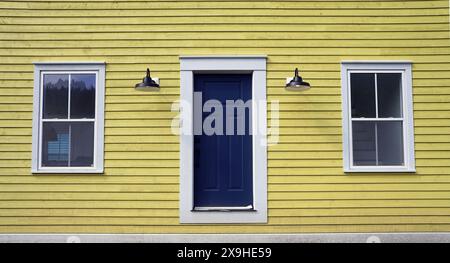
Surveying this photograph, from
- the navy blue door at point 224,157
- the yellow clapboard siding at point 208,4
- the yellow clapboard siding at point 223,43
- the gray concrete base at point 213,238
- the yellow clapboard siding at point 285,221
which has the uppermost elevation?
the yellow clapboard siding at point 208,4

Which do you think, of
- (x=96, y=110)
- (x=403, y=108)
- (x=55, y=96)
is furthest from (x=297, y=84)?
(x=55, y=96)

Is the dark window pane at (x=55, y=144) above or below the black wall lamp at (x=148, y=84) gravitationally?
below

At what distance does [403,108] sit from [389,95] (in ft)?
0.85

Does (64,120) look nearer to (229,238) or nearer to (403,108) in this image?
(229,238)

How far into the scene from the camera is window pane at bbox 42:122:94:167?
782 centimetres

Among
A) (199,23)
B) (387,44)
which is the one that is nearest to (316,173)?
(387,44)

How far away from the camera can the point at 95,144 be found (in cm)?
777

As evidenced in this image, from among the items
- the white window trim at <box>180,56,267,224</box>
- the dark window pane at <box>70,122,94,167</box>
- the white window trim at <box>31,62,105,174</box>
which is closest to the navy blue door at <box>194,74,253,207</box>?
the white window trim at <box>180,56,267,224</box>

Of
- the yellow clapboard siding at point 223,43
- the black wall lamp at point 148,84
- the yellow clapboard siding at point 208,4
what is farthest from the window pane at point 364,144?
the black wall lamp at point 148,84

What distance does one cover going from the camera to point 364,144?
7.85 metres

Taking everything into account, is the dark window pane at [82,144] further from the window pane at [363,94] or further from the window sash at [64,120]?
the window pane at [363,94]

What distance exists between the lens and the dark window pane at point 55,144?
7.82 m

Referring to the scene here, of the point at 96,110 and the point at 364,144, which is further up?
the point at 96,110

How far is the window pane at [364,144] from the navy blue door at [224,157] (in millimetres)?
1443
